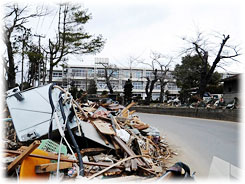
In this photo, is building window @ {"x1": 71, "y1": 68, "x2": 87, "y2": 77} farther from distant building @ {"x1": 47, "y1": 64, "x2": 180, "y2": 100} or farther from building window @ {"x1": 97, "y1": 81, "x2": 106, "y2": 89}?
building window @ {"x1": 97, "y1": 81, "x2": 106, "y2": 89}

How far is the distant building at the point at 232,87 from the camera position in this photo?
21.8 m

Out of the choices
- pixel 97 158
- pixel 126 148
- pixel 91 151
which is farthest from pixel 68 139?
pixel 126 148

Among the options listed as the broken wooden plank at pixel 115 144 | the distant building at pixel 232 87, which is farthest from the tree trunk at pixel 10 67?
the distant building at pixel 232 87

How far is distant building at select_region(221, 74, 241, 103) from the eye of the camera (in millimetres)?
21828

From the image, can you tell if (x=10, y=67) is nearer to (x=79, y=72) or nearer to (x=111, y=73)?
A: (x=111, y=73)

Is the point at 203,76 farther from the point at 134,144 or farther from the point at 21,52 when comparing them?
the point at 134,144

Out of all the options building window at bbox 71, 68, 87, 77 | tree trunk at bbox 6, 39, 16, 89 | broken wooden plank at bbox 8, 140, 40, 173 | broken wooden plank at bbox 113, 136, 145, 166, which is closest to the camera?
broken wooden plank at bbox 8, 140, 40, 173

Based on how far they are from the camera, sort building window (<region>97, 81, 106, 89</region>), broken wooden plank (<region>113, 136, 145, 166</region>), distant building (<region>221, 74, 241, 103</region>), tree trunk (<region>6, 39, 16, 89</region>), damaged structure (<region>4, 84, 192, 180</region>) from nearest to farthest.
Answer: damaged structure (<region>4, 84, 192, 180</region>) < broken wooden plank (<region>113, 136, 145, 166</region>) < tree trunk (<region>6, 39, 16, 89</region>) < distant building (<region>221, 74, 241, 103</region>) < building window (<region>97, 81, 106, 89</region>)

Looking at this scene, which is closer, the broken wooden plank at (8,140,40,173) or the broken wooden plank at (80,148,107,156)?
the broken wooden plank at (8,140,40,173)

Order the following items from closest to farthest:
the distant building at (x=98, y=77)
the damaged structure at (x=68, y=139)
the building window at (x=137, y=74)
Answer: the damaged structure at (x=68, y=139)
the distant building at (x=98, y=77)
the building window at (x=137, y=74)

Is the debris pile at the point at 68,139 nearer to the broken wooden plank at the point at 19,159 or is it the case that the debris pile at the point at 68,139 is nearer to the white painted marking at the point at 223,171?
the broken wooden plank at the point at 19,159

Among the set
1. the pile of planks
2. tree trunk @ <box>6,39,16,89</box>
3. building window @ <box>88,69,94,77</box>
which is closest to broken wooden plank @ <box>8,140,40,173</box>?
the pile of planks

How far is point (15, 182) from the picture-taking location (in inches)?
86.4

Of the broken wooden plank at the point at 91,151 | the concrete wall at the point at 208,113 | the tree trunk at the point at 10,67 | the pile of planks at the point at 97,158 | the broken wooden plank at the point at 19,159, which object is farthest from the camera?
the tree trunk at the point at 10,67
